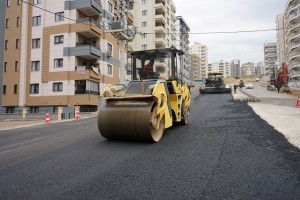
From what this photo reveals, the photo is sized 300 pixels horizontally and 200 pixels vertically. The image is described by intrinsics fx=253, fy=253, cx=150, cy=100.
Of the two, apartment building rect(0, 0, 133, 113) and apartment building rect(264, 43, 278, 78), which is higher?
apartment building rect(264, 43, 278, 78)

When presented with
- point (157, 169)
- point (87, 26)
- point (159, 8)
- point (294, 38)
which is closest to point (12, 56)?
point (87, 26)

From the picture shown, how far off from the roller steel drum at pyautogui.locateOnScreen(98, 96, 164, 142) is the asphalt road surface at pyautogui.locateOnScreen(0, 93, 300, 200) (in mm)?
239

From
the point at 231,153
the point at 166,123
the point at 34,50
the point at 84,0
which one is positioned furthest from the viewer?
the point at 34,50

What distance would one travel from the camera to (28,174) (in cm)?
440

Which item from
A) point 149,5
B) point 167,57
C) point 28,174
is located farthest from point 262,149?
point 149,5

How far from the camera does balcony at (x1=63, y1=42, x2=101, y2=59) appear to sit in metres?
28.1

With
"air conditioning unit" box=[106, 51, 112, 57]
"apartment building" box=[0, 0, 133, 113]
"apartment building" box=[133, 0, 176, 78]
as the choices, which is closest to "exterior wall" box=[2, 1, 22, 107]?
"apartment building" box=[0, 0, 133, 113]

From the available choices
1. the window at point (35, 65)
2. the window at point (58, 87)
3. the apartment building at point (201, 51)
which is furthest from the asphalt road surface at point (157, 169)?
the apartment building at point (201, 51)

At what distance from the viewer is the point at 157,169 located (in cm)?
448

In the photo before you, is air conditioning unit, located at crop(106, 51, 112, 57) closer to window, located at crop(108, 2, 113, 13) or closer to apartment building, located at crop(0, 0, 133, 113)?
apartment building, located at crop(0, 0, 133, 113)

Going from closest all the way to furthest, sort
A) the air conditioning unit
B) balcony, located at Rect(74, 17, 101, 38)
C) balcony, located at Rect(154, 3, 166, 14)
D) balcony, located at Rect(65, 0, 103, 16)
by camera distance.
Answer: balcony, located at Rect(74, 17, 101, 38) < balcony, located at Rect(65, 0, 103, 16) < the air conditioning unit < balcony, located at Rect(154, 3, 166, 14)

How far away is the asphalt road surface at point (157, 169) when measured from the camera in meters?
3.47

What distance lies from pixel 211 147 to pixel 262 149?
1138 millimetres

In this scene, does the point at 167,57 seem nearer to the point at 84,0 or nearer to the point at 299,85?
the point at 84,0
